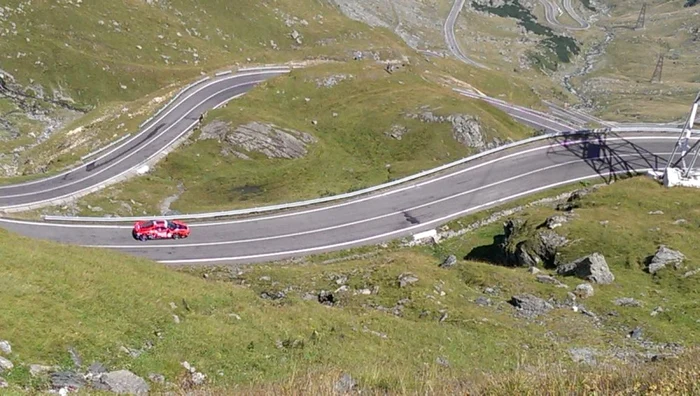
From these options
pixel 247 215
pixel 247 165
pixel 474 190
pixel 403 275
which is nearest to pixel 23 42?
pixel 247 165

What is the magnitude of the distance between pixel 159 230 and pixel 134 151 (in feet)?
101

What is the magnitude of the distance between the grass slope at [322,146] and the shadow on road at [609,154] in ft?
36.3

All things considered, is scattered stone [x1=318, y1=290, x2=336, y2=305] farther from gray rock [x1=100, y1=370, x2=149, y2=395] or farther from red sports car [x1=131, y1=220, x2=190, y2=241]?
red sports car [x1=131, y1=220, x2=190, y2=241]

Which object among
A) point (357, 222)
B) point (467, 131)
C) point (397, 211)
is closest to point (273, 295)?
point (357, 222)

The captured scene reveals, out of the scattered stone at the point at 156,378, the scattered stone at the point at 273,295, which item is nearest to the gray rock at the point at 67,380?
the scattered stone at the point at 156,378

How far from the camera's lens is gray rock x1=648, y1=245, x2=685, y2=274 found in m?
36.1

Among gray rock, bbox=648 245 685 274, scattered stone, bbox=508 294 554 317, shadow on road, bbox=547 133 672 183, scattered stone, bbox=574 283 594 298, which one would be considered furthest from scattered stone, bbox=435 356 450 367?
shadow on road, bbox=547 133 672 183

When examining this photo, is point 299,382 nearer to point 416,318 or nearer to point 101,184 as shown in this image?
point 416,318

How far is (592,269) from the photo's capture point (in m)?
35.7

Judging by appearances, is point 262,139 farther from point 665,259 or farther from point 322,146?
point 665,259

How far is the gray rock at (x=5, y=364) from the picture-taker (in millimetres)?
15008

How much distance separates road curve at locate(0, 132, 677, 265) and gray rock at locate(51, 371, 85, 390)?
32425 mm

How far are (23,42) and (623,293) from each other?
413 feet

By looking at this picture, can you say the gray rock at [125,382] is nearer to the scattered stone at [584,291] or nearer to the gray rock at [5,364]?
the gray rock at [5,364]
